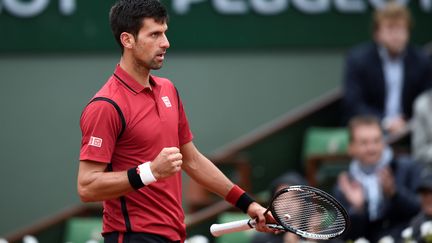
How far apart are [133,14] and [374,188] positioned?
320cm

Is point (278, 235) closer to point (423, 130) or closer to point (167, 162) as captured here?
point (423, 130)

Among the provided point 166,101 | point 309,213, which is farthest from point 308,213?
point 166,101

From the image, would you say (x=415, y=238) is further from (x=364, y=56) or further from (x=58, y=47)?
(x=58, y=47)

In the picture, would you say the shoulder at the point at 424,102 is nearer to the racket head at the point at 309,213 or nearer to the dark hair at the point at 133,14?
the racket head at the point at 309,213

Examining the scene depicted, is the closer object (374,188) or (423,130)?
(374,188)

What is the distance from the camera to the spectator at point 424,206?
6390 mm

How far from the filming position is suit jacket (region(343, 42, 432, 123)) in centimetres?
842

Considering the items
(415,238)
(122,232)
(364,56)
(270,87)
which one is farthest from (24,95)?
(122,232)

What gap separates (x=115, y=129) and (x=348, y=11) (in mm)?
5207

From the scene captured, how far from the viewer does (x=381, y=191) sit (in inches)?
278

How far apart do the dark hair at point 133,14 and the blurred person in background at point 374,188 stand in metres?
2.88

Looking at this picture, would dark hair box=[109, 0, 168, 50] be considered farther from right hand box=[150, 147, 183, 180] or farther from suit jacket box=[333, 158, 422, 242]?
suit jacket box=[333, 158, 422, 242]

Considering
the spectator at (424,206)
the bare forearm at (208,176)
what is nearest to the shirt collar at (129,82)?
the bare forearm at (208,176)

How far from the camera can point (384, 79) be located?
27.7 ft
